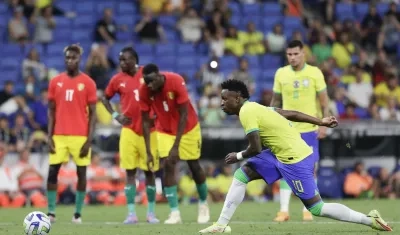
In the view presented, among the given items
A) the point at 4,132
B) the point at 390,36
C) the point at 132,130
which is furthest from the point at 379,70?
the point at 132,130

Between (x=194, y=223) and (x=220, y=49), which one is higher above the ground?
(x=220, y=49)

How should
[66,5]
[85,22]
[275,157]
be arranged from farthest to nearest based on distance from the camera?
[66,5] < [85,22] < [275,157]

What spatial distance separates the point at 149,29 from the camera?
28.8 m

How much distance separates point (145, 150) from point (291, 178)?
4.52m

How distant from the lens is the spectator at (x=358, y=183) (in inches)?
915

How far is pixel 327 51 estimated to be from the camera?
93.7 ft

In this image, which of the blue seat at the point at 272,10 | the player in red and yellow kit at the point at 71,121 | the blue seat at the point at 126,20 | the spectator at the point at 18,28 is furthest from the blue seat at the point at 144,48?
the player in red and yellow kit at the point at 71,121

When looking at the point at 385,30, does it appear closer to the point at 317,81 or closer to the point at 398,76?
the point at 398,76

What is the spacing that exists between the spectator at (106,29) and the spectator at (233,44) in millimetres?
3123

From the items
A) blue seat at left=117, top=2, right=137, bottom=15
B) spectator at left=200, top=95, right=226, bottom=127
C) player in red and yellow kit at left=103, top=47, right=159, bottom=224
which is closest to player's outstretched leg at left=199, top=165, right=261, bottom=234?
player in red and yellow kit at left=103, top=47, right=159, bottom=224

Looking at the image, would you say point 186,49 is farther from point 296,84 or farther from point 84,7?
point 296,84

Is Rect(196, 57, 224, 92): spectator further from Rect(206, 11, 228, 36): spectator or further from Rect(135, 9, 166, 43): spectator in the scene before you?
Rect(135, 9, 166, 43): spectator

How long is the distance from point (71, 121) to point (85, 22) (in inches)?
528

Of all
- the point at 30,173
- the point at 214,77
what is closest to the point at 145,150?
the point at 30,173
